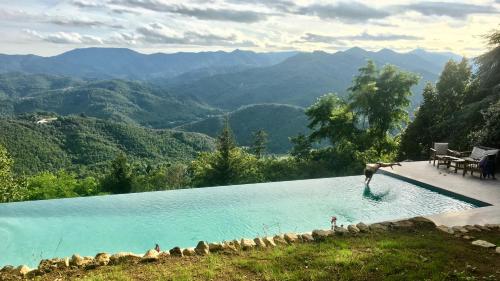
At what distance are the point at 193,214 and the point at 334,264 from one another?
20.8ft

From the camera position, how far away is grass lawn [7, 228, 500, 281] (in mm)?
5391

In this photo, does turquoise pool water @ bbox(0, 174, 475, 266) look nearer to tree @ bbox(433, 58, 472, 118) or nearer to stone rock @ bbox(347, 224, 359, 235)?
stone rock @ bbox(347, 224, 359, 235)

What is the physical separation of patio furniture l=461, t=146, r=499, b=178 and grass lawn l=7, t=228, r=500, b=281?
23.5ft

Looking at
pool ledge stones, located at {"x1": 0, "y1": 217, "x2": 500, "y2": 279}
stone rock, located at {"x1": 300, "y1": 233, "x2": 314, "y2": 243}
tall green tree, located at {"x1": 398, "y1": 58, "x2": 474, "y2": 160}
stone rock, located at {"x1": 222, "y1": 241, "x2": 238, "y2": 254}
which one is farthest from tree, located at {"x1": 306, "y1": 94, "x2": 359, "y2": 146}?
stone rock, located at {"x1": 222, "y1": 241, "x2": 238, "y2": 254}

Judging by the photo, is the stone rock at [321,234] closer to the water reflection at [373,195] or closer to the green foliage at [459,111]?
the water reflection at [373,195]

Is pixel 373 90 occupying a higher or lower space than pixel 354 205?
higher

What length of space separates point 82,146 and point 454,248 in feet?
339

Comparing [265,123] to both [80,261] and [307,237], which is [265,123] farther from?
[80,261]

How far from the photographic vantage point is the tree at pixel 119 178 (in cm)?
2361

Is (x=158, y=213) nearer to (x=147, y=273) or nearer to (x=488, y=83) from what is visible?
(x=147, y=273)

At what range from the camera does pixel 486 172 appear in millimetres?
12969

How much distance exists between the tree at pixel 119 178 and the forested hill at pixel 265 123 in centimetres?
12126

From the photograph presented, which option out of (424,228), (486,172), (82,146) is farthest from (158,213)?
(82,146)

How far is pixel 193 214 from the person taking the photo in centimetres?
1144
